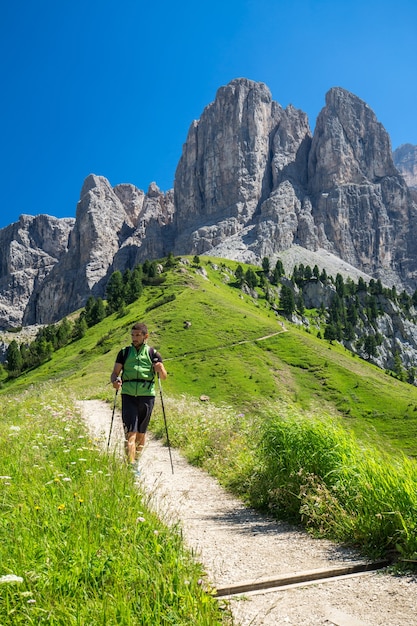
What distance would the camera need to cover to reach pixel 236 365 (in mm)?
94875

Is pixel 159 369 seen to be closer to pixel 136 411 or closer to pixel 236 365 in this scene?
pixel 136 411

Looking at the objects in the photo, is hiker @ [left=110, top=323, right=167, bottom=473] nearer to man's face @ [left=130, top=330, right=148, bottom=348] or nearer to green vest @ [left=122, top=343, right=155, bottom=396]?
green vest @ [left=122, top=343, right=155, bottom=396]

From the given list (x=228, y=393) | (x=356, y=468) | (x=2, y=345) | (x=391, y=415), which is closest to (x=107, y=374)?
(x=228, y=393)

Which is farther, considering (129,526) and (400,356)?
(400,356)

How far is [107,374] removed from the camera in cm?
6706

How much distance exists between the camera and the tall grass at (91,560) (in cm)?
385

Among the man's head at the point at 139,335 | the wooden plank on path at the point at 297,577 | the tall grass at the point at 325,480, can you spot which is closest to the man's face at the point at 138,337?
the man's head at the point at 139,335

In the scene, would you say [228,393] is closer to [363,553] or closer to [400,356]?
[363,553]

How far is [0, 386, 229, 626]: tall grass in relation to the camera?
3852 mm

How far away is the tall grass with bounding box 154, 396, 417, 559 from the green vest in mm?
2723

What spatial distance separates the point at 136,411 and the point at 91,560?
Answer: 5983 mm

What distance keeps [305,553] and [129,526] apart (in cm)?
258

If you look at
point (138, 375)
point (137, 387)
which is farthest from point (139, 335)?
point (137, 387)

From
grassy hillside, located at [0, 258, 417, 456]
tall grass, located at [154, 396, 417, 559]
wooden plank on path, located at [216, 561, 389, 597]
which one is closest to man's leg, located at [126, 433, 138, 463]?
tall grass, located at [154, 396, 417, 559]
